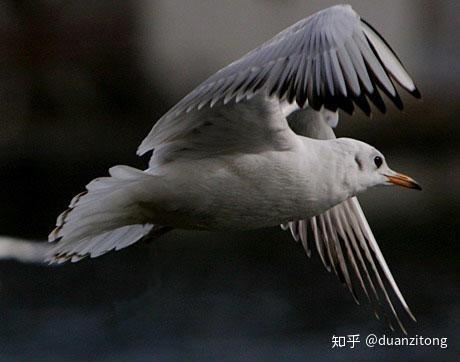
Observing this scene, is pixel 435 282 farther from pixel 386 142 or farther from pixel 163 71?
pixel 163 71

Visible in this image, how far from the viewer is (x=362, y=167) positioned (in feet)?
12.8

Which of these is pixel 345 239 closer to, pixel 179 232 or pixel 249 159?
pixel 249 159

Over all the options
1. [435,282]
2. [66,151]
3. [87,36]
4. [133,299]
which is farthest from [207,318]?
[87,36]

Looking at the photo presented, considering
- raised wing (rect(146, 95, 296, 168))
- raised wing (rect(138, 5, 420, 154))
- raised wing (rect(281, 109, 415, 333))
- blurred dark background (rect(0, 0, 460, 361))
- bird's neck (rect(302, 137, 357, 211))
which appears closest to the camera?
raised wing (rect(138, 5, 420, 154))

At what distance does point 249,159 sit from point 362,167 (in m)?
0.33

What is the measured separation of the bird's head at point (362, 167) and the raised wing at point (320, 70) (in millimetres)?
402

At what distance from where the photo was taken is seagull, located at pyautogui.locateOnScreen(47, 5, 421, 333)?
3504 millimetres

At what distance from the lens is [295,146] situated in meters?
3.77

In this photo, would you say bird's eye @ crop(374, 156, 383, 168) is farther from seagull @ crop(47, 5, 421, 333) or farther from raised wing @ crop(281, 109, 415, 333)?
raised wing @ crop(281, 109, 415, 333)

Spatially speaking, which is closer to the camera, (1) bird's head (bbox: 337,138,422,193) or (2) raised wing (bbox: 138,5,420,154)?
(2) raised wing (bbox: 138,5,420,154)

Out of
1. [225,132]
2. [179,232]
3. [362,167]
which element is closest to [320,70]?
[225,132]

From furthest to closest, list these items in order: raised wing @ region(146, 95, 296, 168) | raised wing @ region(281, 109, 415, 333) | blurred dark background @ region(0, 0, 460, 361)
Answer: blurred dark background @ region(0, 0, 460, 361) → raised wing @ region(281, 109, 415, 333) → raised wing @ region(146, 95, 296, 168)

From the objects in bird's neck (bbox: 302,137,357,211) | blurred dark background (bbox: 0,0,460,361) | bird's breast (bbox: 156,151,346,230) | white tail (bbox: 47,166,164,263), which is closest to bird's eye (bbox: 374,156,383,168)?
bird's neck (bbox: 302,137,357,211)

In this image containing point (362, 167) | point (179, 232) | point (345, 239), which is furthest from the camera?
point (179, 232)
